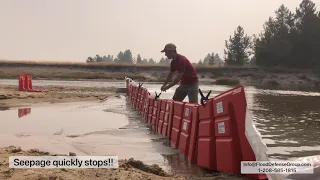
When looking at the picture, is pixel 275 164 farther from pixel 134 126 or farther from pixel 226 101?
pixel 134 126

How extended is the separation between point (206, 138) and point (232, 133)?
2.36 ft

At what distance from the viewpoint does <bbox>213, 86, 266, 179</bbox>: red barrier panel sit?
186 inches

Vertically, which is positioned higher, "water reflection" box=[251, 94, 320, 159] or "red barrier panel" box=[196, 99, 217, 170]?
"red barrier panel" box=[196, 99, 217, 170]

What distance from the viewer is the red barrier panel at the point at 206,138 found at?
5355mm

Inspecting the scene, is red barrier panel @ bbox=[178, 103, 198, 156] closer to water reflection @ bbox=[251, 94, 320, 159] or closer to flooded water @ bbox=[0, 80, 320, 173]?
flooded water @ bbox=[0, 80, 320, 173]

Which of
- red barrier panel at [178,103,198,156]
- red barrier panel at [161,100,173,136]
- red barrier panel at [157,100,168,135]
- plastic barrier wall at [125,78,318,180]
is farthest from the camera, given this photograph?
red barrier panel at [157,100,168,135]

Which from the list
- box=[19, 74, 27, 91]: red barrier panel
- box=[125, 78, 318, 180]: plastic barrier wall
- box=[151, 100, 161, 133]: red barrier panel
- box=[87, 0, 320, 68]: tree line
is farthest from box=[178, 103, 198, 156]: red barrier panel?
box=[87, 0, 320, 68]: tree line

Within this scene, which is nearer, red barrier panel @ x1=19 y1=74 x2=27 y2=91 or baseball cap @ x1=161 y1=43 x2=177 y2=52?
baseball cap @ x1=161 y1=43 x2=177 y2=52

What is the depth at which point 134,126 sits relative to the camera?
10.8 metres

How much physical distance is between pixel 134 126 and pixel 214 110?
571 centimetres

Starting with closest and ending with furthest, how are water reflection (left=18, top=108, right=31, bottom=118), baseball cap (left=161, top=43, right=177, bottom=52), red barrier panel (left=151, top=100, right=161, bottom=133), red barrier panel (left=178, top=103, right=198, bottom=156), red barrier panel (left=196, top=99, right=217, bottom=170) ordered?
red barrier panel (left=196, top=99, right=217, bottom=170) < red barrier panel (left=178, top=103, right=198, bottom=156) < baseball cap (left=161, top=43, right=177, bottom=52) < red barrier panel (left=151, top=100, right=161, bottom=133) < water reflection (left=18, top=108, right=31, bottom=118)

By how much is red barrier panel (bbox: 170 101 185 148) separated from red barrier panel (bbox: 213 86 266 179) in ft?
6.28

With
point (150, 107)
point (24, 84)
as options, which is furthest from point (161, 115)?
point (24, 84)

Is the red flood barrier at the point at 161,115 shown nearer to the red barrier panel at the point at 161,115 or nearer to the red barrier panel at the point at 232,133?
the red barrier panel at the point at 161,115
